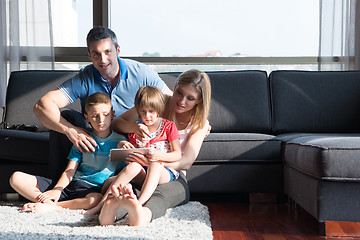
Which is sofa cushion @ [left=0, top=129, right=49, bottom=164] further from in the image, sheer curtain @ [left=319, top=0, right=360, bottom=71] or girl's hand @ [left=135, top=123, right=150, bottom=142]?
sheer curtain @ [left=319, top=0, right=360, bottom=71]

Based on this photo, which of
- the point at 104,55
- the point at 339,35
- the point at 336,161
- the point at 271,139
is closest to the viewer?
the point at 336,161

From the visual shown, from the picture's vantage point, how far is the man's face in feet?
7.22

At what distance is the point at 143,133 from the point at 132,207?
0.44 meters

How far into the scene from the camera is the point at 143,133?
2066 millimetres

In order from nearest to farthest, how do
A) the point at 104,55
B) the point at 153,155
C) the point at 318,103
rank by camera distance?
the point at 153,155 → the point at 104,55 → the point at 318,103

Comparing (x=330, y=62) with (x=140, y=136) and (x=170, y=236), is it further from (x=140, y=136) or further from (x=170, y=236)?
(x=170, y=236)

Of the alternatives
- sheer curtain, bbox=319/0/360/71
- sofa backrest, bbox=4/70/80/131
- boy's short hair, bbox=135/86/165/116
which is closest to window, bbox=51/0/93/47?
sofa backrest, bbox=4/70/80/131

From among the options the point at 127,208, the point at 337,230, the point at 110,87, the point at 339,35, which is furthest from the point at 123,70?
the point at 339,35

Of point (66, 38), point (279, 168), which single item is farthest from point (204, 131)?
point (66, 38)

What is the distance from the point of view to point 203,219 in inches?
78.4

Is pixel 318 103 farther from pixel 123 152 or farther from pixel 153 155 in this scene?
pixel 123 152

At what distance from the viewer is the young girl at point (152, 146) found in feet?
6.37

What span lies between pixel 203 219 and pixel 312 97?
152 cm

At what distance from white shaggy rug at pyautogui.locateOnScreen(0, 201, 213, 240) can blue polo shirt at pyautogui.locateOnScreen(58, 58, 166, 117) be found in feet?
1.99
